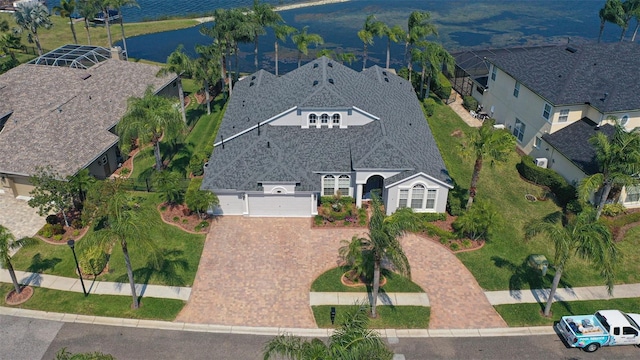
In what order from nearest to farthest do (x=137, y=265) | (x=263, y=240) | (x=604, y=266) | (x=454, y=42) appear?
1. (x=604, y=266)
2. (x=137, y=265)
3. (x=263, y=240)
4. (x=454, y=42)

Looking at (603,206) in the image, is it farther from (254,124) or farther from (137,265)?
(137,265)

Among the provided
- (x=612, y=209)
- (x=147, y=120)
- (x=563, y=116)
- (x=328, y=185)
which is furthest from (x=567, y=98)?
(x=147, y=120)

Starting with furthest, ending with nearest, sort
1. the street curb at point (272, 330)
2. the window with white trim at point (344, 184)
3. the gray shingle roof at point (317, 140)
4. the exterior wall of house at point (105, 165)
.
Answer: the exterior wall of house at point (105, 165) → the window with white trim at point (344, 184) → the gray shingle roof at point (317, 140) → the street curb at point (272, 330)

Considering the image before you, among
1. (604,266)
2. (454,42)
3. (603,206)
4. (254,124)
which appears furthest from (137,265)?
(454,42)

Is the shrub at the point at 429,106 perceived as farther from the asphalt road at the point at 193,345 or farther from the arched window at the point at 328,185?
the asphalt road at the point at 193,345

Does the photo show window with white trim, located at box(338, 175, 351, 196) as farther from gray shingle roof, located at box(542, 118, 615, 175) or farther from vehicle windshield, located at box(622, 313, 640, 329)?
vehicle windshield, located at box(622, 313, 640, 329)

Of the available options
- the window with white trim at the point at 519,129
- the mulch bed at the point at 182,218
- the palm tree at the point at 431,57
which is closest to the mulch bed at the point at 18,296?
the mulch bed at the point at 182,218

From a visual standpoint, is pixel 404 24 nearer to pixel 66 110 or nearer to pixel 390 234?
pixel 66 110
